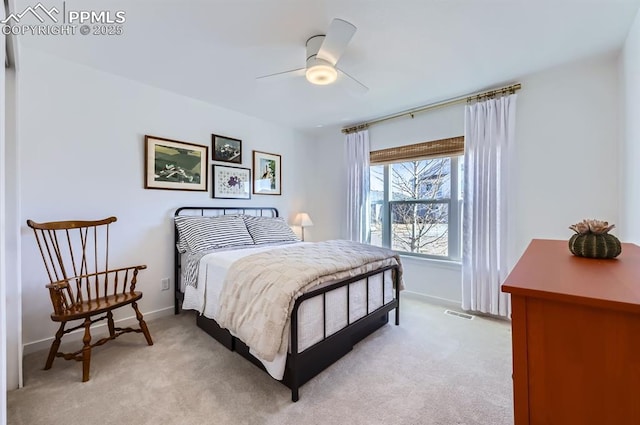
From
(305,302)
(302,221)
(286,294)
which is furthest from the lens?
(302,221)

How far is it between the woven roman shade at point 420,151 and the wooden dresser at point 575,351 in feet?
8.57

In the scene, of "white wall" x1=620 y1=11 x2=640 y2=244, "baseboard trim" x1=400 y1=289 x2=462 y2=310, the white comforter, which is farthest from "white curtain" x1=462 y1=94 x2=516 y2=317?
the white comforter

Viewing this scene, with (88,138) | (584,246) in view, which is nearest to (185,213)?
(88,138)

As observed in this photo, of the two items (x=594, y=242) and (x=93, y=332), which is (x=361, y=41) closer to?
(x=594, y=242)

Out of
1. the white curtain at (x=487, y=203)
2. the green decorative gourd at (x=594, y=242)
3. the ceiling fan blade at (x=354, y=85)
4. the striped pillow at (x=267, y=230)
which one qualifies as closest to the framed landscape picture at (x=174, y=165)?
the striped pillow at (x=267, y=230)

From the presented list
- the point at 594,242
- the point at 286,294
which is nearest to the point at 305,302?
the point at 286,294

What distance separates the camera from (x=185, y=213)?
123 inches

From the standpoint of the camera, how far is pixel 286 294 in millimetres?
1606

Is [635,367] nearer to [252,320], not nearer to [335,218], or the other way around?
[252,320]

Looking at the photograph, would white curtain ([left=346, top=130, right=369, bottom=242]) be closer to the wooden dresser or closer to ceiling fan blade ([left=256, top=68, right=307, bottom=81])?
ceiling fan blade ([left=256, top=68, right=307, bottom=81])

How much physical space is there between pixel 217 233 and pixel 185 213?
0.57 meters

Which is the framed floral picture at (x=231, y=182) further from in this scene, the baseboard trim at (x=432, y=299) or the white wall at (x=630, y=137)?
the white wall at (x=630, y=137)

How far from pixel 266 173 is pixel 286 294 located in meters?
2.69

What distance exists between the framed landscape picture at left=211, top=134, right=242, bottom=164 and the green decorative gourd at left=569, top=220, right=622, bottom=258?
11.2 ft
